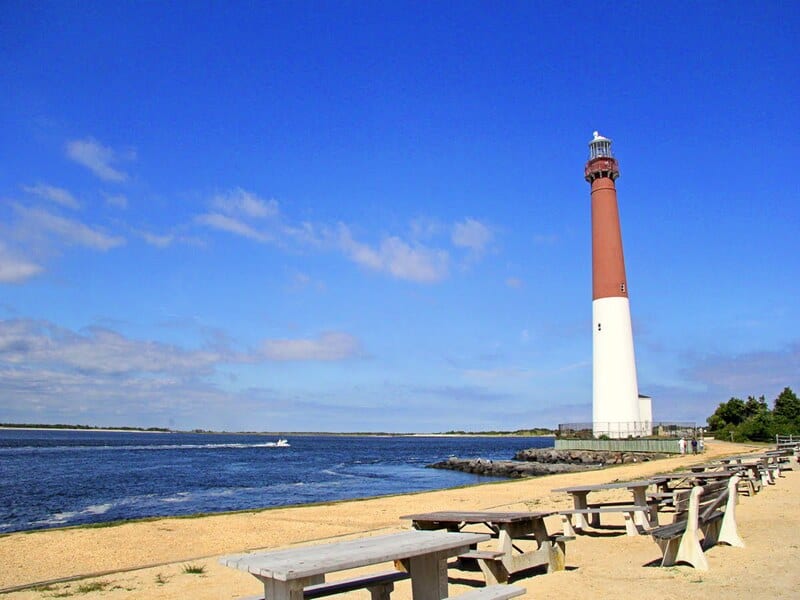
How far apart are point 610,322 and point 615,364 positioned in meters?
2.13

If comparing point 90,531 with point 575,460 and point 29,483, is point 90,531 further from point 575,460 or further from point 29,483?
point 575,460

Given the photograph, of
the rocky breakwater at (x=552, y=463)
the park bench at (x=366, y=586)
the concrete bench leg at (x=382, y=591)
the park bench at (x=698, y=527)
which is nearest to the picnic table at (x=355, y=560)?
the park bench at (x=366, y=586)

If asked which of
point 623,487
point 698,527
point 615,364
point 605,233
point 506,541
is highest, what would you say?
point 605,233

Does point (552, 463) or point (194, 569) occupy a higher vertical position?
point (194, 569)

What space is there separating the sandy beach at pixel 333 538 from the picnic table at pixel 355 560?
168cm

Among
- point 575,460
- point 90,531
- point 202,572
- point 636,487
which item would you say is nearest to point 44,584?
point 202,572

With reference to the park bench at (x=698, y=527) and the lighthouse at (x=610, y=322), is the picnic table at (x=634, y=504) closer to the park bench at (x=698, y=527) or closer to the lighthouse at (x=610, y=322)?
the park bench at (x=698, y=527)

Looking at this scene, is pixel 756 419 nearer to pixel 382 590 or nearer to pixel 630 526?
pixel 630 526

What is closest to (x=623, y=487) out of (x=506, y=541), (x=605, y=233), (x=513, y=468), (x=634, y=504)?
(x=634, y=504)

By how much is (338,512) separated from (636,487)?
6.99m

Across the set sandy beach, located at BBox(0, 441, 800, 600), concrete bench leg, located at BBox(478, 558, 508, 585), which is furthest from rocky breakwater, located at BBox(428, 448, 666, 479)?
concrete bench leg, located at BBox(478, 558, 508, 585)

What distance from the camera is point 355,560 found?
4.48 metres

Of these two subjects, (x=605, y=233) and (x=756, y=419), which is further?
(x=756, y=419)

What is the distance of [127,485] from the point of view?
32656 mm
